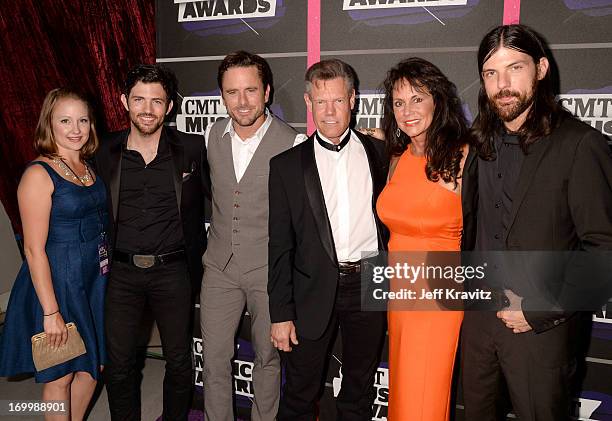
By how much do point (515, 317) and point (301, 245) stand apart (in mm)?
1059

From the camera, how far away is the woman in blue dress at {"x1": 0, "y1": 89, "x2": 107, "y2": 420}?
8.39 ft

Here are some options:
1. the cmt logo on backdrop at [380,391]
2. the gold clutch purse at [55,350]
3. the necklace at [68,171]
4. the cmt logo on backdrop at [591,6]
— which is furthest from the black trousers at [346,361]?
the cmt logo on backdrop at [591,6]

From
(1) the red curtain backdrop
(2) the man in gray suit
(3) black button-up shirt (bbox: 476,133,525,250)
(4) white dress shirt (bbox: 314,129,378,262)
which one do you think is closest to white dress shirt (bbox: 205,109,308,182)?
A: (2) the man in gray suit

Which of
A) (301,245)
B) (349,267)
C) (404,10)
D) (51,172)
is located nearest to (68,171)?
(51,172)

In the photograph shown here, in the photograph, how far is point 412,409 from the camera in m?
2.33

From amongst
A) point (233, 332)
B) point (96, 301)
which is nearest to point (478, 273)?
point (233, 332)

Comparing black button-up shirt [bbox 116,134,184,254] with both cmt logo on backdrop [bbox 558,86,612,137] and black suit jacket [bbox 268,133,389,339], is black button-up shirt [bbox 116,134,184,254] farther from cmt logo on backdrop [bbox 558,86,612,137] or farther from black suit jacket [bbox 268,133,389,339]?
cmt logo on backdrop [bbox 558,86,612,137]

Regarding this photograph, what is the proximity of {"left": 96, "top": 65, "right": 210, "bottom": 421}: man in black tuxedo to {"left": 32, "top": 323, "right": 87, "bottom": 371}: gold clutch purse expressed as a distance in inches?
6.9

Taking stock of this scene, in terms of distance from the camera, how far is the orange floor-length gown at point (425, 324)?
2281mm

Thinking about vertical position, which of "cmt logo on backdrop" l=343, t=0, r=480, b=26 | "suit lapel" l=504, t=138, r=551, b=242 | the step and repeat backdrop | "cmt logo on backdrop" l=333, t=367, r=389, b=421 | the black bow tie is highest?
"cmt logo on backdrop" l=343, t=0, r=480, b=26

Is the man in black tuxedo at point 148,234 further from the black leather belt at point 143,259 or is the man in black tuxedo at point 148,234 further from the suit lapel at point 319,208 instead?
the suit lapel at point 319,208

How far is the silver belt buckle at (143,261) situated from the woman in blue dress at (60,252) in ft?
0.80

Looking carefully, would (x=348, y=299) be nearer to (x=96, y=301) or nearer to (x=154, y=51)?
(x=96, y=301)

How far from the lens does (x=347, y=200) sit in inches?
98.3
